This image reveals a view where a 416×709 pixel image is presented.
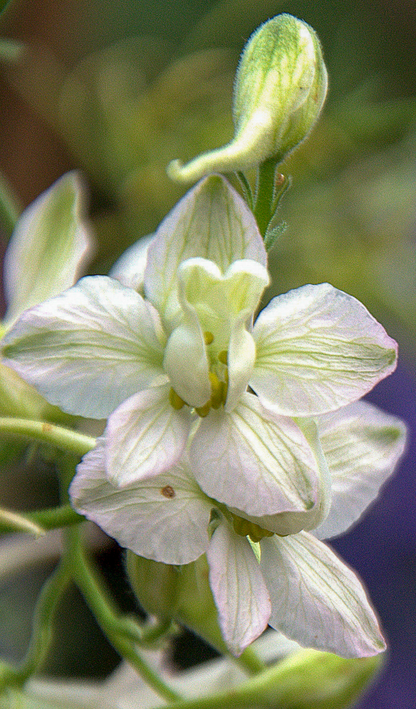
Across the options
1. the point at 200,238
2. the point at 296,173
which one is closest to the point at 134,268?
the point at 200,238

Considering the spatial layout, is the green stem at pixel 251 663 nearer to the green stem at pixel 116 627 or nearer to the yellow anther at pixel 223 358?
the green stem at pixel 116 627

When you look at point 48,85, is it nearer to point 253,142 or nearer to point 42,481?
point 42,481


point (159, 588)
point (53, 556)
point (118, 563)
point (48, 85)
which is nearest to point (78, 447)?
point (159, 588)

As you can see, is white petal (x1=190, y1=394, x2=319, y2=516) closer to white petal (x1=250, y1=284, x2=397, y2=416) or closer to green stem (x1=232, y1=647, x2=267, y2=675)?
Result: white petal (x1=250, y1=284, x2=397, y2=416)

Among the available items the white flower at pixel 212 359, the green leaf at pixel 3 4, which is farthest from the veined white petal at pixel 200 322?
the green leaf at pixel 3 4

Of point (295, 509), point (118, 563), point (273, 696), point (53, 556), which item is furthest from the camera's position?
point (118, 563)

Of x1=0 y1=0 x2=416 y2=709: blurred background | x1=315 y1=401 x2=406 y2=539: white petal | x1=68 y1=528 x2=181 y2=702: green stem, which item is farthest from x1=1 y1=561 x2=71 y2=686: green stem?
x1=0 y1=0 x2=416 y2=709: blurred background
